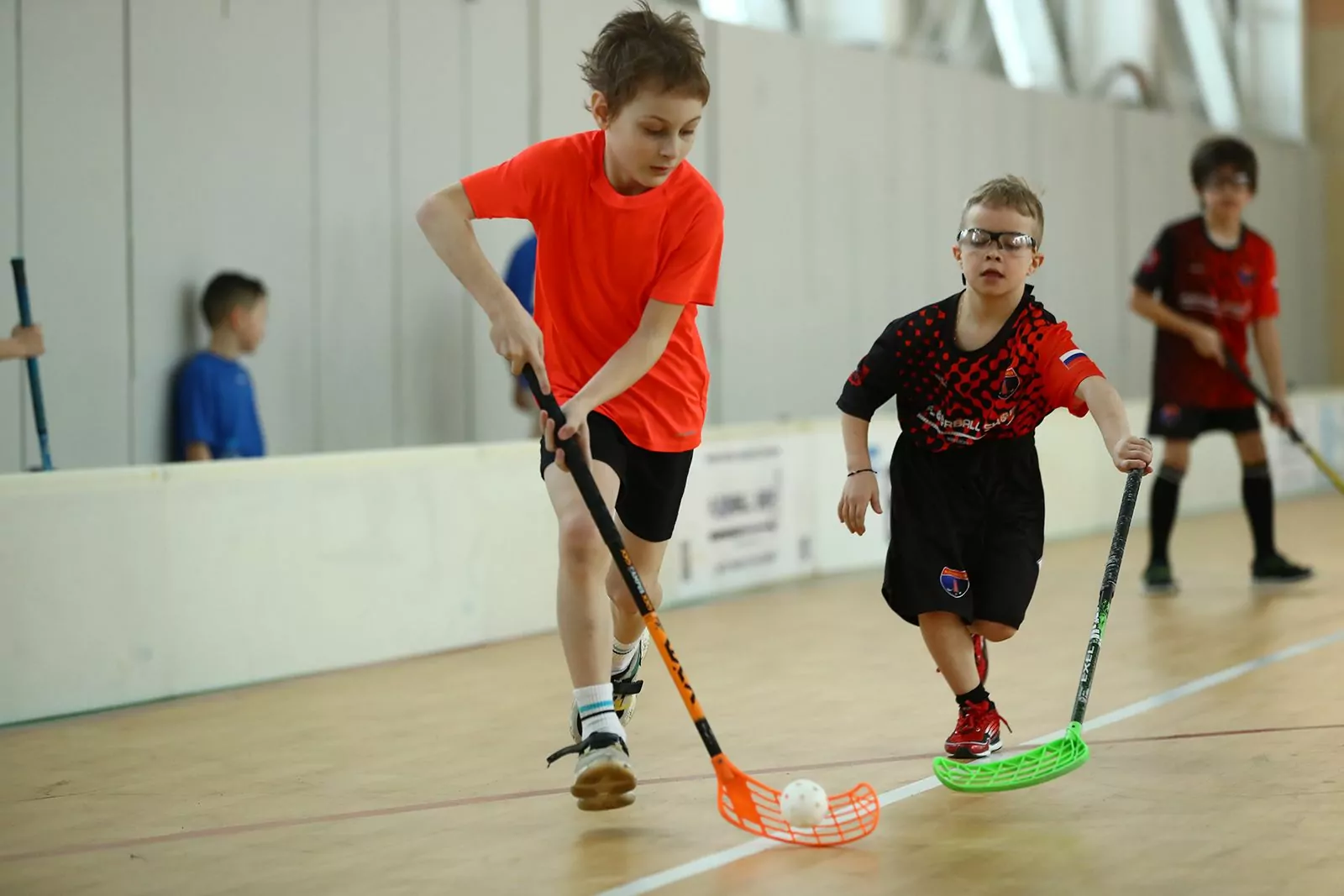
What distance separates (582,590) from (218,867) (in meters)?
0.84

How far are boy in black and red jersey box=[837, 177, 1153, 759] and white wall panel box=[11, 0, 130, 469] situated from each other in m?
3.49

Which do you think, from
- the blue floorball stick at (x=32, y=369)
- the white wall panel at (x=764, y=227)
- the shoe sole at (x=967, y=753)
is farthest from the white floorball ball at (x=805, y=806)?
the white wall panel at (x=764, y=227)

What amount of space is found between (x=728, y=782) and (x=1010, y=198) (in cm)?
138

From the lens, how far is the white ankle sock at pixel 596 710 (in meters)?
3.17

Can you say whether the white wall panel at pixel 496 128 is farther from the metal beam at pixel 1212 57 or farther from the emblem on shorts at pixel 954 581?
the metal beam at pixel 1212 57

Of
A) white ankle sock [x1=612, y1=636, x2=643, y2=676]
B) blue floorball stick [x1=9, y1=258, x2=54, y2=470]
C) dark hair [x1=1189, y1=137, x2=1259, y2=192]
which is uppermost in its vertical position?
dark hair [x1=1189, y1=137, x2=1259, y2=192]

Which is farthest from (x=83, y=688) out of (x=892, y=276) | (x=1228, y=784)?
(x=892, y=276)

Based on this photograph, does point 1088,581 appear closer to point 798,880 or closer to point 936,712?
point 936,712

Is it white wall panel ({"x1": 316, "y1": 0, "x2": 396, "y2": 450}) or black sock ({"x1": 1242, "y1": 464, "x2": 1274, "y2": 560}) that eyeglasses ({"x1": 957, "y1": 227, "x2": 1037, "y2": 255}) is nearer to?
black sock ({"x1": 1242, "y1": 464, "x2": 1274, "y2": 560})

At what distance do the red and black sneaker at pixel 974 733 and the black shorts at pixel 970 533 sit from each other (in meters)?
0.20

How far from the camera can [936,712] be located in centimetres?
425

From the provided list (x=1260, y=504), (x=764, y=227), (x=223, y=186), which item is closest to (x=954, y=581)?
(x=1260, y=504)

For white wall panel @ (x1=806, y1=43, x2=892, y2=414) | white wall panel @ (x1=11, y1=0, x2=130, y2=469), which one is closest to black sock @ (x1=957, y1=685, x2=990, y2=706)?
white wall panel @ (x1=11, y1=0, x2=130, y2=469)

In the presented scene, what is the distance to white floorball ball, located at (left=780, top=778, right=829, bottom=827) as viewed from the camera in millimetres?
2918
